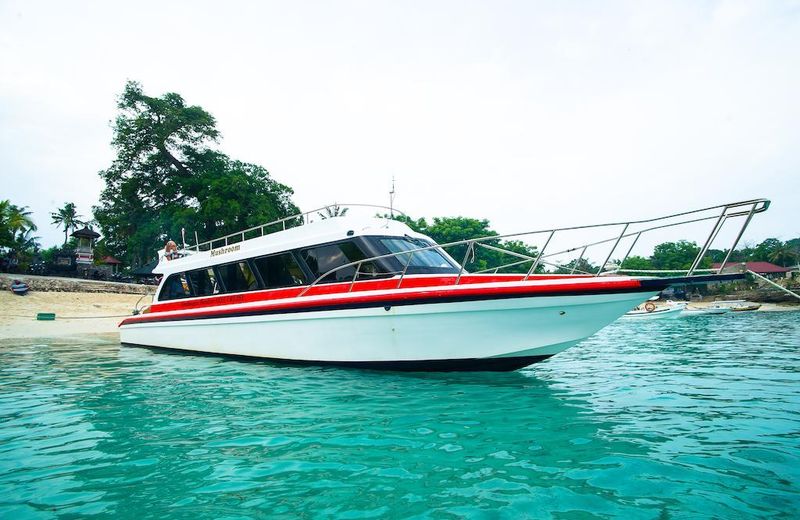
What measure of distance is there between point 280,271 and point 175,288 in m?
3.98

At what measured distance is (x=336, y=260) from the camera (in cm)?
763

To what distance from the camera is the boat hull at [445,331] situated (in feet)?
18.4

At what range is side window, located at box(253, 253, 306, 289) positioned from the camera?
317 inches

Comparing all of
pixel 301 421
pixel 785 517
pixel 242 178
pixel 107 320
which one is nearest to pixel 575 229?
pixel 785 517

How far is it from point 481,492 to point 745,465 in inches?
80.3

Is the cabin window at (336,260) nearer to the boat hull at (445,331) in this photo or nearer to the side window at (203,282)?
the boat hull at (445,331)

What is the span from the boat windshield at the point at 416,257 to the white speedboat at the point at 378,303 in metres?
0.03

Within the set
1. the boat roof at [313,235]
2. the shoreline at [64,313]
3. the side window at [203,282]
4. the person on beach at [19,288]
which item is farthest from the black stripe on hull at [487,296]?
the person on beach at [19,288]

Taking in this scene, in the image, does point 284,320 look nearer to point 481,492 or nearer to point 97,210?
point 481,492

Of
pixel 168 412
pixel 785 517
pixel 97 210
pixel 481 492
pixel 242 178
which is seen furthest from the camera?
pixel 97 210

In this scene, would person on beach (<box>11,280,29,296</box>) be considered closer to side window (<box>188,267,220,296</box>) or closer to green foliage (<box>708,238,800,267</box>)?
side window (<box>188,267,220,296</box>)

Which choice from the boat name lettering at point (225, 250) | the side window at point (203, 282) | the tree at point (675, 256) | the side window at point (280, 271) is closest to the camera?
the side window at point (280, 271)

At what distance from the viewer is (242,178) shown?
1252 inches

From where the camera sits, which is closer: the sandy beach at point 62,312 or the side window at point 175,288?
the side window at point 175,288
